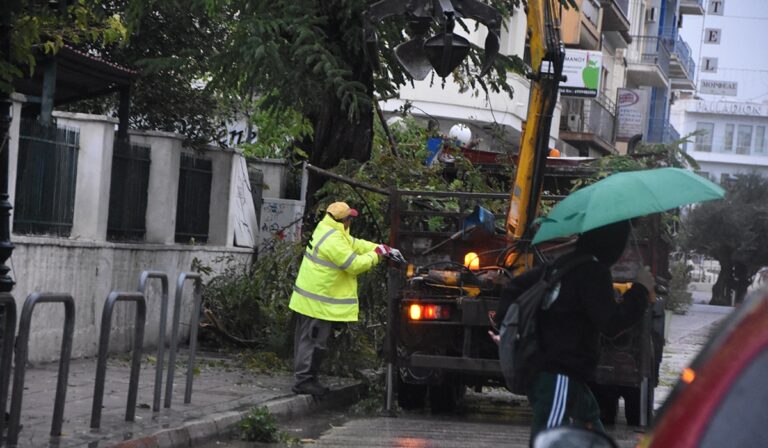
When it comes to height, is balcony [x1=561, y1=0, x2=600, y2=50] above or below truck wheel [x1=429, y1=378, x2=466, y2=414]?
above

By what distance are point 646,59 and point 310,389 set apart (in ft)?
136

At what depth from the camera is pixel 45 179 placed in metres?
13.0

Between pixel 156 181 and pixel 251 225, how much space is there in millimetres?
3291

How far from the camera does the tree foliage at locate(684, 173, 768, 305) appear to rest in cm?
5688

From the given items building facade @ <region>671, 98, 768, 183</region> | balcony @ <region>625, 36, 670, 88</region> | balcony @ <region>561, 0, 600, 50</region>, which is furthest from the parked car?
building facade @ <region>671, 98, 768, 183</region>

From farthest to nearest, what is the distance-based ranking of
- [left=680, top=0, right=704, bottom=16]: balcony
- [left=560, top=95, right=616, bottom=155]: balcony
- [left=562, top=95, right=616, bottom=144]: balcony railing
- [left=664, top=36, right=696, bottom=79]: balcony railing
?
[left=680, top=0, right=704, bottom=16]: balcony → [left=664, top=36, right=696, bottom=79]: balcony railing → [left=562, top=95, right=616, bottom=144]: balcony railing → [left=560, top=95, right=616, bottom=155]: balcony

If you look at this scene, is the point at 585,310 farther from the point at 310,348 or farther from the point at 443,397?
the point at 443,397

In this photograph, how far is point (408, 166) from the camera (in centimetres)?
1410

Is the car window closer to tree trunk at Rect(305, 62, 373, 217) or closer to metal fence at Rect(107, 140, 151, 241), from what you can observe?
metal fence at Rect(107, 140, 151, 241)

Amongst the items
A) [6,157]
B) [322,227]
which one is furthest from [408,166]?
[6,157]

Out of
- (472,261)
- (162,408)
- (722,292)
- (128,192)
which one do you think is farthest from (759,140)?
(162,408)

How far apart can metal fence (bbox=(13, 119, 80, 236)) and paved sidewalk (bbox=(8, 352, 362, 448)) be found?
142 cm

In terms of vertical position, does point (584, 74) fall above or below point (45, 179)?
above

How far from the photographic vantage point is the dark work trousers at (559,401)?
5801mm
